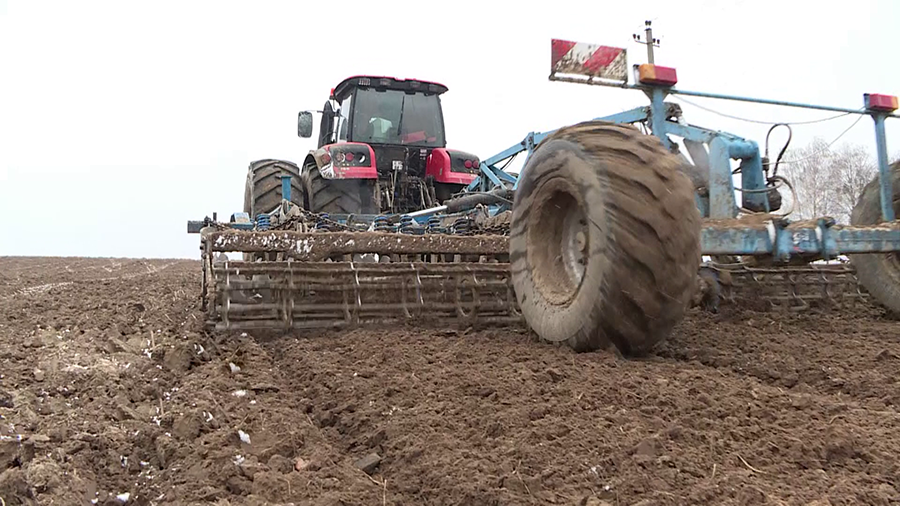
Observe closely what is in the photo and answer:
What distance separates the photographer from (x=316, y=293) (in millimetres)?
4137

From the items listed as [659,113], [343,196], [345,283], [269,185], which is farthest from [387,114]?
[659,113]

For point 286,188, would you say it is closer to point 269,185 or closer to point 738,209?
point 269,185

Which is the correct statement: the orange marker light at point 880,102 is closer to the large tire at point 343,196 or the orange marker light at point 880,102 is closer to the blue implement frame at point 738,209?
the blue implement frame at point 738,209

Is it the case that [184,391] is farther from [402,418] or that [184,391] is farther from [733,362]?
[733,362]

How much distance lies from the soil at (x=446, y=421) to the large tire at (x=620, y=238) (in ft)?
0.52

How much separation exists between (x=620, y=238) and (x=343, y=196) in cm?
486

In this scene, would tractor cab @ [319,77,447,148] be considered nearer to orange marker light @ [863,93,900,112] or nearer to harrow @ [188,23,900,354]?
harrow @ [188,23,900,354]

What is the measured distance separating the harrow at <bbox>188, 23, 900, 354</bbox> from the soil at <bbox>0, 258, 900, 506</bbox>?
0.92 feet

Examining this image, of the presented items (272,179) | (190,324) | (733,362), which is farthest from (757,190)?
(272,179)

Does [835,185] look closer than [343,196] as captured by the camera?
No

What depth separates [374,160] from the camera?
23.0ft

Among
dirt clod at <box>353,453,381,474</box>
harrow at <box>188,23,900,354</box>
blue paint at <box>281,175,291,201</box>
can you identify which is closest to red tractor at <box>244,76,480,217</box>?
blue paint at <box>281,175,291,201</box>

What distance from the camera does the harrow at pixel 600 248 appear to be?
271 cm

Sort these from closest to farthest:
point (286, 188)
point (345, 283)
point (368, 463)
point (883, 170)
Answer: point (368, 463) → point (345, 283) → point (883, 170) → point (286, 188)
